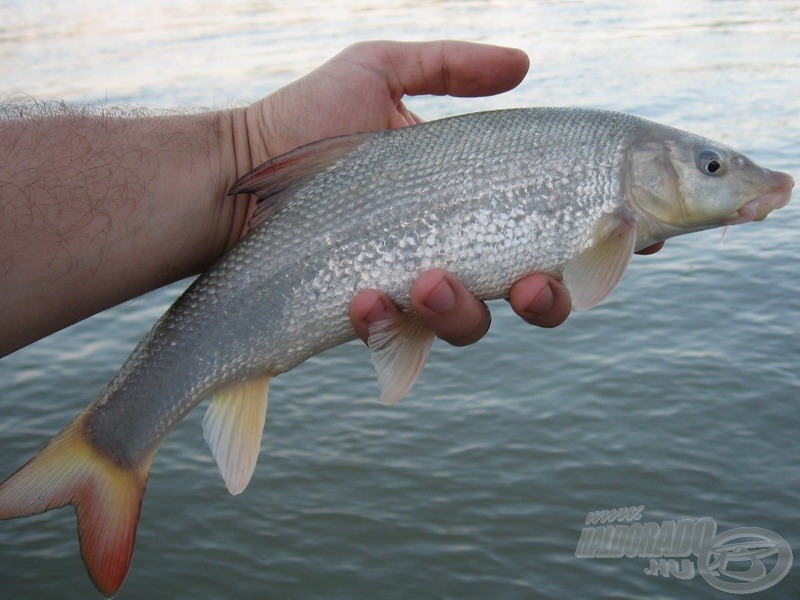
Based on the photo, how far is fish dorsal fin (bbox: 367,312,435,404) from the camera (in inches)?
135

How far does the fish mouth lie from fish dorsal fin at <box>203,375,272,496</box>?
1910 mm

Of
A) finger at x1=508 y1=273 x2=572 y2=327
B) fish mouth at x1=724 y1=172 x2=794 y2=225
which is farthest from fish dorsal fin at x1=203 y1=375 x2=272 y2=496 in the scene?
fish mouth at x1=724 y1=172 x2=794 y2=225

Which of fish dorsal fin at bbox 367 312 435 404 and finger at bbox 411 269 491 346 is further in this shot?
fish dorsal fin at bbox 367 312 435 404

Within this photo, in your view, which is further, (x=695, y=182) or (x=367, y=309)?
(x=695, y=182)

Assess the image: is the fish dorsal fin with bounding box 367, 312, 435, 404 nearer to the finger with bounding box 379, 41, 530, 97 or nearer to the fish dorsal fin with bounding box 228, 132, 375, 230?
the fish dorsal fin with bounding box 228, 132, 375, 230

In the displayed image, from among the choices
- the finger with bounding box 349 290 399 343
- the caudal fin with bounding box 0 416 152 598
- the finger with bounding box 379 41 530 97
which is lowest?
the caudal fin with bounding box 0 416 152 598

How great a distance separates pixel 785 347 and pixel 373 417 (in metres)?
4.05

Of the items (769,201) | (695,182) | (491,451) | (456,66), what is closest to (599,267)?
(695,182)

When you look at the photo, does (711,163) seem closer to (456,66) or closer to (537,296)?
(537,296)

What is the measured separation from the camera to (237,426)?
3.36 metres

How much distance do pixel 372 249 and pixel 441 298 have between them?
0.31m

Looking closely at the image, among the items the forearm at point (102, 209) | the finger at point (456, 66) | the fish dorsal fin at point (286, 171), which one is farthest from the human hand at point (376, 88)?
the fish dorsal fin at point (286, 171)

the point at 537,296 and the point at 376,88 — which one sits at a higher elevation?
the point at 376,88

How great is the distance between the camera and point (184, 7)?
33.1 meters
